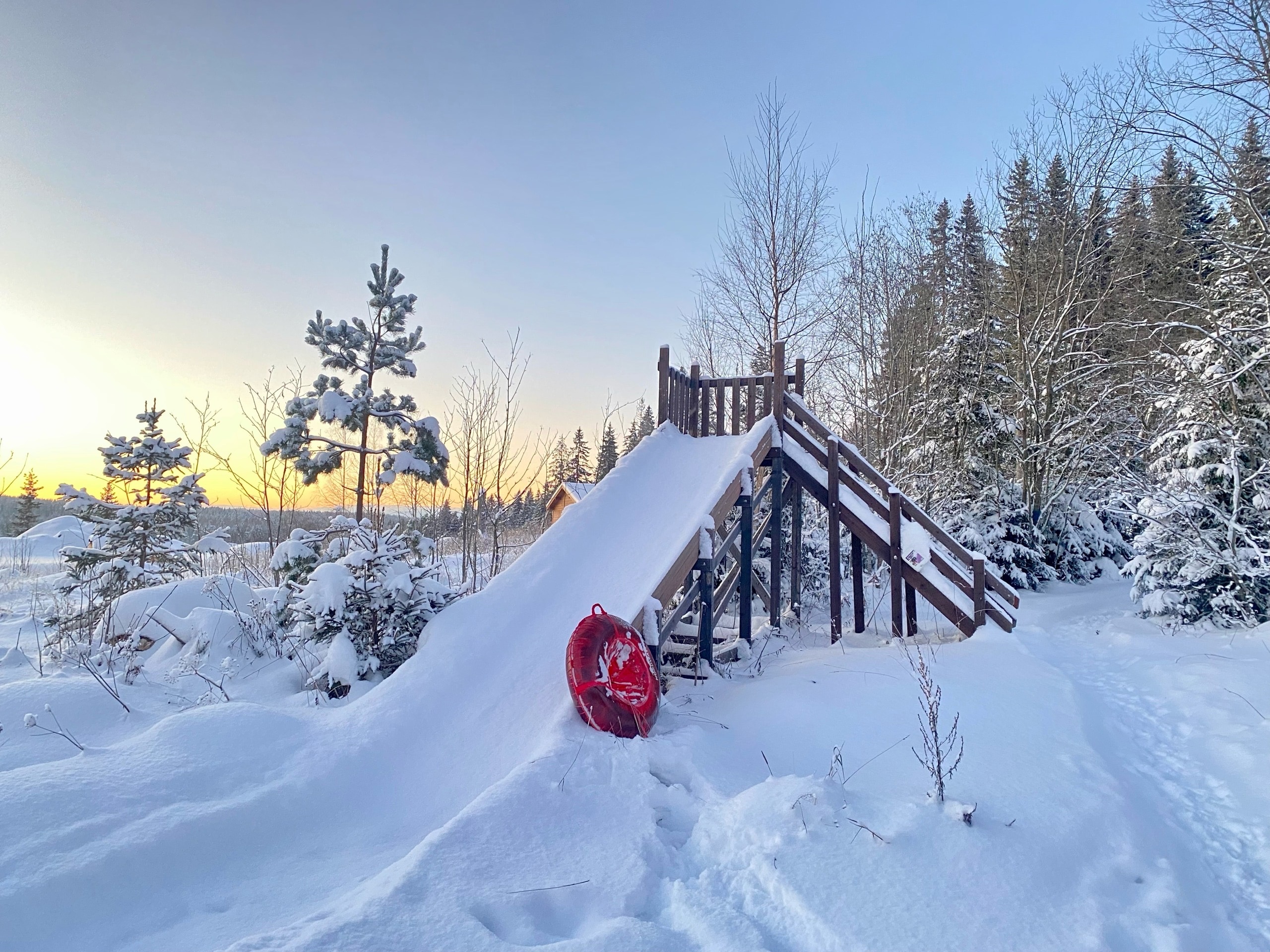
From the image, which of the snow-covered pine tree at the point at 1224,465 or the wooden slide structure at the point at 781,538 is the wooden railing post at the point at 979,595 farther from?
the snow-covered pine tree at the point at 1224,465

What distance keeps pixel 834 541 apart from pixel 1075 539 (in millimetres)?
9015

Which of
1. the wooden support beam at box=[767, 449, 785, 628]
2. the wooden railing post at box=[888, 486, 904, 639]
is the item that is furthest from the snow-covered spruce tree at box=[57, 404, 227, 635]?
the wooden railing post at box=[888, 486, 904, 639]

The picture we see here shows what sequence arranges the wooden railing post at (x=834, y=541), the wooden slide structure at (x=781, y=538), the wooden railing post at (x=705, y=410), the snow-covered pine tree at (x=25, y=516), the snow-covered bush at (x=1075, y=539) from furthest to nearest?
the snow-covered pine tree at (x=25, y=516), the snow-covered bush at (x=1075, y=539), the wooden railing post at (x=705, y=410), the wooden railing post at (x=834, y=541), the wooden slide structure at (x=781, y=538)

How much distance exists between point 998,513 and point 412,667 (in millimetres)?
13012

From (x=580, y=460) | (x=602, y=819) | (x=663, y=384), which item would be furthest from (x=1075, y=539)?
(x=580, y=460)

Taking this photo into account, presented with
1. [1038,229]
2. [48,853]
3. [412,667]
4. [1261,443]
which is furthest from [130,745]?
[1038,229]

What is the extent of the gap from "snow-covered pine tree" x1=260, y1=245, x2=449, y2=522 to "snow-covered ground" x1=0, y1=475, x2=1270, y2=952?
123 inches

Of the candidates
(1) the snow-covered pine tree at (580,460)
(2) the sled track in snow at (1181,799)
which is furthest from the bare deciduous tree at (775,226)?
(1) the snow-covered pine tree at (580,460)

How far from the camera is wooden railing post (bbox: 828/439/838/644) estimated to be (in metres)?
7.27

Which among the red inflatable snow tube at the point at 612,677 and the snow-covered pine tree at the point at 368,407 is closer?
the red inflatable snow tube at the point at 612,677

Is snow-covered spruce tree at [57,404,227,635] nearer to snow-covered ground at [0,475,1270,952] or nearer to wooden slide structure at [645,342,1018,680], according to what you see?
snow-covered ground at [0,475,1270,952]

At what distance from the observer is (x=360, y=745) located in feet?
11.6

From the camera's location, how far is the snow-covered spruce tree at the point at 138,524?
8.00 m

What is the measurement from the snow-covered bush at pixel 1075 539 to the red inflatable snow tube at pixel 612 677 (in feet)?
41.3
